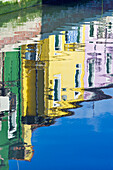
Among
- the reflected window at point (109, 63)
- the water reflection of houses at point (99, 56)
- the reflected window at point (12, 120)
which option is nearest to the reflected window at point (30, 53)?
the water reflection of houses at point (99, 56)

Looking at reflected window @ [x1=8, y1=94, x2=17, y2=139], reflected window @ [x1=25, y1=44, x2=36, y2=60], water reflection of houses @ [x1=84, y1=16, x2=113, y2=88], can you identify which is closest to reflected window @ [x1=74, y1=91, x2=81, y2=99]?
water reflection of houses @ [x1=84, y1=16, x2=113, y2=88]

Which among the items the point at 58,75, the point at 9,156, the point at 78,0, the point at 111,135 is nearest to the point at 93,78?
the point at 58,75

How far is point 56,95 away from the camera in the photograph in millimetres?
8594

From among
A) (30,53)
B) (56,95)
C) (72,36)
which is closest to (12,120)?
(56,95)

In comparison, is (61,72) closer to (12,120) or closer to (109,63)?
(109,63)

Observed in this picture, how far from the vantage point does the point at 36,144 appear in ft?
21.1

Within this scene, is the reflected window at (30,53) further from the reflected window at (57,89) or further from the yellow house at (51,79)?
the reflected window at (57,89)

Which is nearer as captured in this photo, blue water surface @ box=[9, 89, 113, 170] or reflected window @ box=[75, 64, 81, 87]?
blue water surface @ box=[9, 89, 113, 170]

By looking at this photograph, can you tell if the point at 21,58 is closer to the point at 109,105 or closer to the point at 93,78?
the point at 93,78

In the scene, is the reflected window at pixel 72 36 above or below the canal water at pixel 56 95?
above

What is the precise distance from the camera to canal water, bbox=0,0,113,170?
20.7 ft

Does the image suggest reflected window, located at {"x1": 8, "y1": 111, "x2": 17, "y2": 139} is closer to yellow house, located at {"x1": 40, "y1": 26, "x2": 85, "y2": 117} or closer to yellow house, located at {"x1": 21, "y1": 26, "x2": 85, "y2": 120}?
yellow house, located at {"x1": 21, "y1": 26, "x2": 85, "y2": 120}

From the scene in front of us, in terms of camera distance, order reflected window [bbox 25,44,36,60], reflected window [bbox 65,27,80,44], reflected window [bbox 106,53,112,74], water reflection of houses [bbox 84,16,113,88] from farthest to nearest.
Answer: reflected window [bbox 65,27,80,44] → reflected window [bbox 25,44,36,60] → reflected window [bbox 106,53,112,74] → water reflection of houses [bbox 84,16,113,88]

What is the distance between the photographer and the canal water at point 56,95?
20.7 feet
